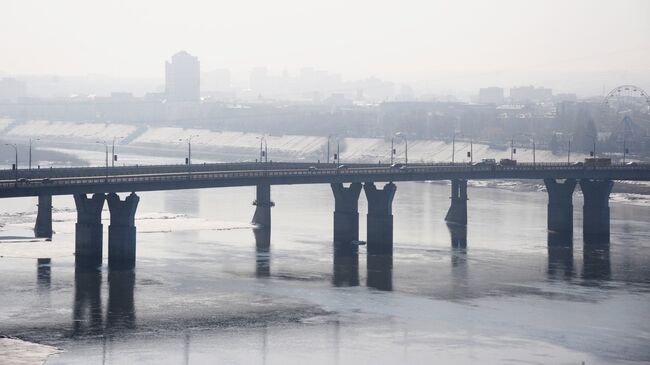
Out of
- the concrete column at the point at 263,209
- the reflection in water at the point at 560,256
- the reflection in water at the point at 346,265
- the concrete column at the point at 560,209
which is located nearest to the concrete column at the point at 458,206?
the concrete column at the point at 560,209

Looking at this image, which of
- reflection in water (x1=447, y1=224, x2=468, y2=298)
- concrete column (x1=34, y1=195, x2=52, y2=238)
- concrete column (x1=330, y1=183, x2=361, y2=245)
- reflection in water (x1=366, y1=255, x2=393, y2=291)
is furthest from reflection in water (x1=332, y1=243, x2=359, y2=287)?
concrete column (x1=34, y1=195, x2=52, y2=238)

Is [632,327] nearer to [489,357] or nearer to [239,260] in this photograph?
[489,357]

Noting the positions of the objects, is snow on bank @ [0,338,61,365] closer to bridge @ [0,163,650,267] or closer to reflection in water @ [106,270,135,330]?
reflection in water @ [106,270,135,330]

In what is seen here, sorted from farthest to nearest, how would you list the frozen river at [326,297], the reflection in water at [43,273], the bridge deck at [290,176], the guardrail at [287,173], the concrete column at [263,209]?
the concrete column at [263,209] → the guardrail at [287,173] → the bridge deck at [290,176] → the reflection in water at [43,273] → the frozen river at [326,297]

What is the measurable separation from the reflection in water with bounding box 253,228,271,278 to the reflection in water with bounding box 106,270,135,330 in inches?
385

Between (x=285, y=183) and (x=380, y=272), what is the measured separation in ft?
85.9

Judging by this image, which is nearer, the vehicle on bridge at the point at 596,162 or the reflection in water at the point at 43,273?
the reflection in water at the point at 43,273

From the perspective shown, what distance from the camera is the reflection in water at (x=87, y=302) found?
93.6m

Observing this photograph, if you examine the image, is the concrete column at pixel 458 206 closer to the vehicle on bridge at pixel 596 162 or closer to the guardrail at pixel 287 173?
the guardrail at pixel 287 173

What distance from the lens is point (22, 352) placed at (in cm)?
8475

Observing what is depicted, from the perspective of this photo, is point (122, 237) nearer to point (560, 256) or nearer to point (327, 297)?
point (327, 297)

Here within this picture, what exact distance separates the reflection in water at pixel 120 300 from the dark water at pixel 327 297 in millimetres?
137

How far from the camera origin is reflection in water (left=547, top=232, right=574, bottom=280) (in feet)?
396

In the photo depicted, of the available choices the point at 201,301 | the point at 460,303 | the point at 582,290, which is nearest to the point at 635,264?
the point at 582,290
